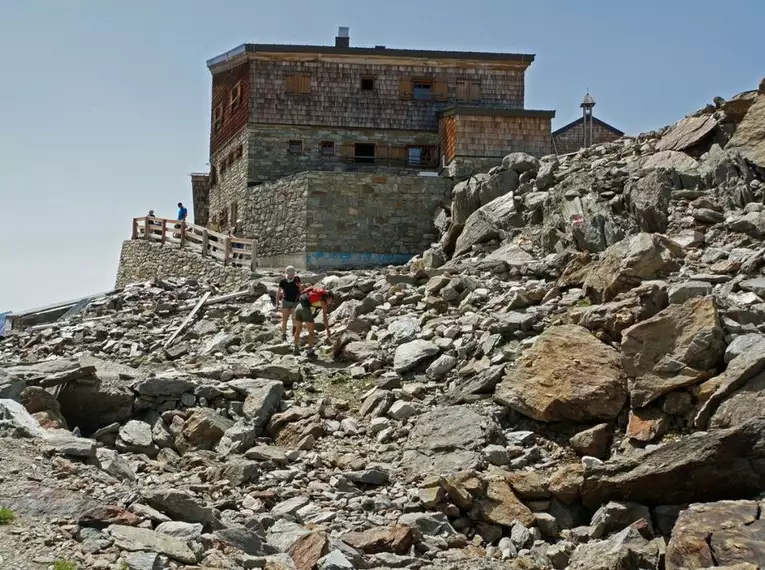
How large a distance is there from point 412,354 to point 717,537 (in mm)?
7784

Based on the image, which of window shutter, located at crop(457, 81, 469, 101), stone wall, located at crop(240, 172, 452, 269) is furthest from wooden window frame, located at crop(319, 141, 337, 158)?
window shutter, located at crop(457, 81, 469, 101)

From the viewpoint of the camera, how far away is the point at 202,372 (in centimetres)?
1591

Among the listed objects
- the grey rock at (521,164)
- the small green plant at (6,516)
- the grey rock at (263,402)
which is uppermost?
the grey rock at (521,164)

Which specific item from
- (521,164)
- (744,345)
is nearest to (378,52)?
(521,164)

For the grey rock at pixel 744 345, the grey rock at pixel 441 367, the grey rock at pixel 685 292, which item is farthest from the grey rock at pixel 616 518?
the grey rock at pixel 441 367

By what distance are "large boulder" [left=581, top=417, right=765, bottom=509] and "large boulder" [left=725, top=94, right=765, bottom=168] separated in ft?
41.0

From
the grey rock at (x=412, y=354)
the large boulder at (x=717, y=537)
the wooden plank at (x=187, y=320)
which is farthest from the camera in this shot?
the wooden plank at (x=187, y=320)

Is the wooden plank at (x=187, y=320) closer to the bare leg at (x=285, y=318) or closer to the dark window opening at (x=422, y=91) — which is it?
the bare leg at (x=285, y=318)

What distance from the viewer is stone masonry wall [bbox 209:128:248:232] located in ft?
108

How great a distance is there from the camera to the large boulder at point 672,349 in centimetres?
1205

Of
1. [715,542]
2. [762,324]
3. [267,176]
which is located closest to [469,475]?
[715,542]

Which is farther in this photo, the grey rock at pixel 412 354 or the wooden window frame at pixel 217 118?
the wooden window frame at pixel 217 118

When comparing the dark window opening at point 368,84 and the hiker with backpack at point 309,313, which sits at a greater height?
the dark window opening at point 368,84

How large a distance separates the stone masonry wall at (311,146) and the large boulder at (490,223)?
9423 mm
